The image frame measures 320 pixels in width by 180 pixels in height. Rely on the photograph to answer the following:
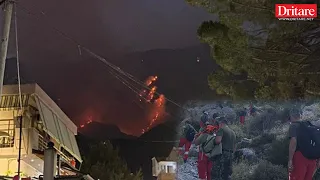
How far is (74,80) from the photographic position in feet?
110

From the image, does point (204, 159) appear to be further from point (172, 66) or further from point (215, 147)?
point (172, 66)

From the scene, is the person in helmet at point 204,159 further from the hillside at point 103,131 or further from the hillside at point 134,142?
the hillside at point 103,131

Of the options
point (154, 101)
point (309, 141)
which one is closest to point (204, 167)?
point (309, 141)

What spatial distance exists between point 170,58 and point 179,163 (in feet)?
57.3

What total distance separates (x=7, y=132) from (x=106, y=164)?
14.4 m

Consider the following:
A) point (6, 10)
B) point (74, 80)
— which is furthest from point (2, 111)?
point (74, 80)

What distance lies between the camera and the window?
26.0ft

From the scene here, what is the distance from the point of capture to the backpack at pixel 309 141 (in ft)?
27.9

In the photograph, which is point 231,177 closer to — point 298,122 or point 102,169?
point 298,122

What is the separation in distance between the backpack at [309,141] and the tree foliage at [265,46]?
9.72ft

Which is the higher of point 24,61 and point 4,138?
point 24,61

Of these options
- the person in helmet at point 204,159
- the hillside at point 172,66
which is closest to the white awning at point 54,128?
the person in helmet at point 204,159

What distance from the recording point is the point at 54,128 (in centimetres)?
867

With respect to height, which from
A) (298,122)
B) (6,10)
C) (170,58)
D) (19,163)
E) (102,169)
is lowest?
(102,169)
